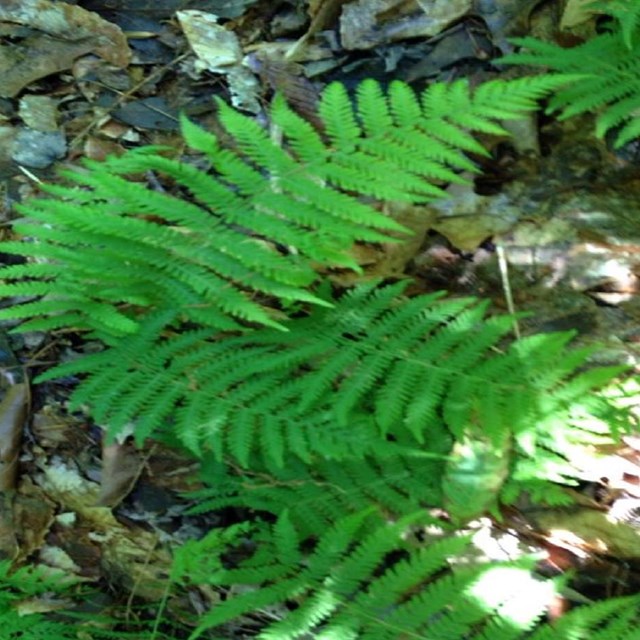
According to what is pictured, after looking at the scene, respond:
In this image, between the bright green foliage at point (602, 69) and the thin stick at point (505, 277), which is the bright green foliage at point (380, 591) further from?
the bright green foliage at point (602, 69)

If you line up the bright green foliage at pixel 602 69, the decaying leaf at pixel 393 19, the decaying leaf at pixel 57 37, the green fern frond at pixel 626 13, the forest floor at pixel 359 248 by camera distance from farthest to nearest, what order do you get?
the decaying leaf at pixel 57 37 < the decaying leaf at pixel 393 19 < the forest floor at pixel 359 248 < the bright green foliage at pixel 602 69 < the green fern frond at pixel 626 13

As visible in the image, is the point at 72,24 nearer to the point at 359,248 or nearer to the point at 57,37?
the point at 57,37

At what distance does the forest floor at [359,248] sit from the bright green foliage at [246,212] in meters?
0.48

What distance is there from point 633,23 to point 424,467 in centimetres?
164

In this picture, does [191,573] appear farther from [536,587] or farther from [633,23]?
[633,23]

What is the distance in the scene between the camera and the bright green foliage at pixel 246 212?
97.2 inches

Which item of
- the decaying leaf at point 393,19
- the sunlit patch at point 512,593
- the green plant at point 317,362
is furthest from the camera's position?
the decaying leaf at point 393,19

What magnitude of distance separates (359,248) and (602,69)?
1.07 metres

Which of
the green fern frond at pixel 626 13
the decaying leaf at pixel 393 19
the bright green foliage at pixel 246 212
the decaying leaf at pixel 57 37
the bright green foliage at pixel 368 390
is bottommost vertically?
the bright green foliage at pixel 368 390

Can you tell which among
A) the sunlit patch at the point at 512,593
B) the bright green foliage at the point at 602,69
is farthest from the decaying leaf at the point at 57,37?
the sunlit patch at the point at 512,593

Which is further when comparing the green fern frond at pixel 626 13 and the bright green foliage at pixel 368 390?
the green fern frond at pixel 626 13

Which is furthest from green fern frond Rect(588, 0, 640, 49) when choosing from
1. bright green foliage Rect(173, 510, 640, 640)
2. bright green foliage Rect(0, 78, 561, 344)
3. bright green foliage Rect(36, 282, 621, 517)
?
bright green foliage Rect(173, 510, 640, 640)

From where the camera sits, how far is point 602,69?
9.10 ft

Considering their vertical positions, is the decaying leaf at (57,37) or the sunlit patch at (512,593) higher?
the decaying leaf at (57,37)
